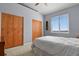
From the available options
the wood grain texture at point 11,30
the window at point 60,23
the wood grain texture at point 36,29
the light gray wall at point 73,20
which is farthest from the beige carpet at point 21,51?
the light gray wall at point 73,20

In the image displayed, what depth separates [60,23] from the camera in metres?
1.66

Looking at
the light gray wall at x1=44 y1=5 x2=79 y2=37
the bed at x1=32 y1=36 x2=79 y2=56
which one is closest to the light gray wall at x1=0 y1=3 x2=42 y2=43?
the bed at x1=32 y1=36 x2=79 y2=56

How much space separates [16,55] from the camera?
1.51 m

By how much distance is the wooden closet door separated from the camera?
1.59m

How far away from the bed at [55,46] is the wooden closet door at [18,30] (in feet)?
0.84

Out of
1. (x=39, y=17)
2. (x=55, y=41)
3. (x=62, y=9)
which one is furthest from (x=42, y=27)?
(x=62, y=9)

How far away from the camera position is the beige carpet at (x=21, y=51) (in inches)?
59.3

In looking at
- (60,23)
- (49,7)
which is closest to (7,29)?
(49,7)

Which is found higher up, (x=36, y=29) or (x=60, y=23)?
(x=60, y=23)

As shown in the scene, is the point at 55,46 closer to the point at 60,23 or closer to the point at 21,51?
the point at 60,23

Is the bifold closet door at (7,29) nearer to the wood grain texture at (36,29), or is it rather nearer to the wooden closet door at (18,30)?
the wooden closet door at (18,30)

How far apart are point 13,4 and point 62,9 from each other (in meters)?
0.80

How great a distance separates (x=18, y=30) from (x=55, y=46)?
671mm

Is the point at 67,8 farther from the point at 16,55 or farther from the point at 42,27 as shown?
the point at 16,55
